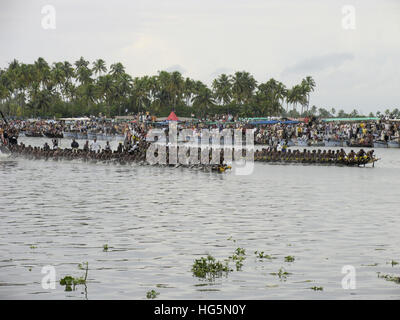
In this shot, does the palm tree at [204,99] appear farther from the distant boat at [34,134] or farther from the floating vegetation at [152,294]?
the floating vegetation at [152,294]

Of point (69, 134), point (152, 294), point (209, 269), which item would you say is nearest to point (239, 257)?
point (209, 269)

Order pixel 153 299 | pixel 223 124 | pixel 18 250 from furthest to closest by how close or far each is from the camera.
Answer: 1. pixel 223 124
2. pixel 18 250
3. pixel 153 299

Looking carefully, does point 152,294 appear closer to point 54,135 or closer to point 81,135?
point 54,135

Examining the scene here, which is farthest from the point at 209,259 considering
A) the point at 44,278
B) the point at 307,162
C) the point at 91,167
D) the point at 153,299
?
the point at 307,162

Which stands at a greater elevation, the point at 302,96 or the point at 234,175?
the point at 302,96

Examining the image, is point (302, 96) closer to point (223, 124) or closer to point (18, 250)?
point (223, 124)

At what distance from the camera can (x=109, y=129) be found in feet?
408

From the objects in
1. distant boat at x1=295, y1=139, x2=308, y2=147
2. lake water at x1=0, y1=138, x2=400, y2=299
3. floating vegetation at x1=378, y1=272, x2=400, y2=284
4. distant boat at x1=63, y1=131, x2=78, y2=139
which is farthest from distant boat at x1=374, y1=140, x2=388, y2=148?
floating vegetation at x1=378, y1=272, x2=400, y2=284

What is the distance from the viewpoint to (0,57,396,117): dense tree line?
181 metres

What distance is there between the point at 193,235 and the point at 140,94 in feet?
539

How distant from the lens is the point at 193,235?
20859 mm

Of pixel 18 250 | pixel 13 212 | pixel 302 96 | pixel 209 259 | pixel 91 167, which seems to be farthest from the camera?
pixel 302 96

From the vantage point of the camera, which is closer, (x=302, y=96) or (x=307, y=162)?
(x=307, y=162)
